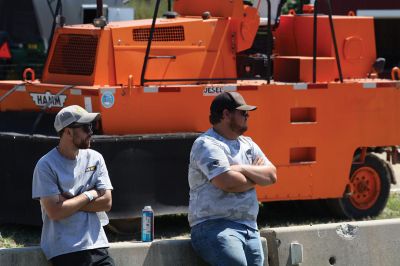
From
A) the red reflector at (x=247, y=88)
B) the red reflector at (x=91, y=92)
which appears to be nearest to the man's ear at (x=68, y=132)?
the red reflector at (x=91, y=92)

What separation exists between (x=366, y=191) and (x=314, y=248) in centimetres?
331

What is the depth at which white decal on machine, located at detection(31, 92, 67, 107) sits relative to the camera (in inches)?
346

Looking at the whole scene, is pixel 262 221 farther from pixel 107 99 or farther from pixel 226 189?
pixel 226 189

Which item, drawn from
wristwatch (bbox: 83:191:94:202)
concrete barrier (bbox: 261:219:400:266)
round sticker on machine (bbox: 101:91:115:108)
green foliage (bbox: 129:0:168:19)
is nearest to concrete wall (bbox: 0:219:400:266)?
concrete barrier (bbox: 261:219:400:266)

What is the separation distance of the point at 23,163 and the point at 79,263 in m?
3.16

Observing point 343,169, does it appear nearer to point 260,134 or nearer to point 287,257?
point 260,134

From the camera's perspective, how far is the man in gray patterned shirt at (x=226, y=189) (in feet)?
19.3

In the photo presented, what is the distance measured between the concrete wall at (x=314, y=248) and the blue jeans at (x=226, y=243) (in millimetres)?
348

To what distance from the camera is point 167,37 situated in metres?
9.25

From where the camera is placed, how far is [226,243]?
5.83 meters

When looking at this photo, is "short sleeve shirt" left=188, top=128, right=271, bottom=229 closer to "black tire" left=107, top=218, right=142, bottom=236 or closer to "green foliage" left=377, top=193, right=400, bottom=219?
"black tire" left=107, top=218, right=142, bottom=236

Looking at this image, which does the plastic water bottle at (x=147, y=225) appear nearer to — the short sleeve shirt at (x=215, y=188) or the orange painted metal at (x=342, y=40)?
the short sleeve shirt at (x=215, y=188)

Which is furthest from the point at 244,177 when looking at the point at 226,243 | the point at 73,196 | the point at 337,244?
the point at 337,244

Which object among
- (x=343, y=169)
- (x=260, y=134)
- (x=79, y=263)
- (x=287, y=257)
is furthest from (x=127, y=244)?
(x=343, y=169)
